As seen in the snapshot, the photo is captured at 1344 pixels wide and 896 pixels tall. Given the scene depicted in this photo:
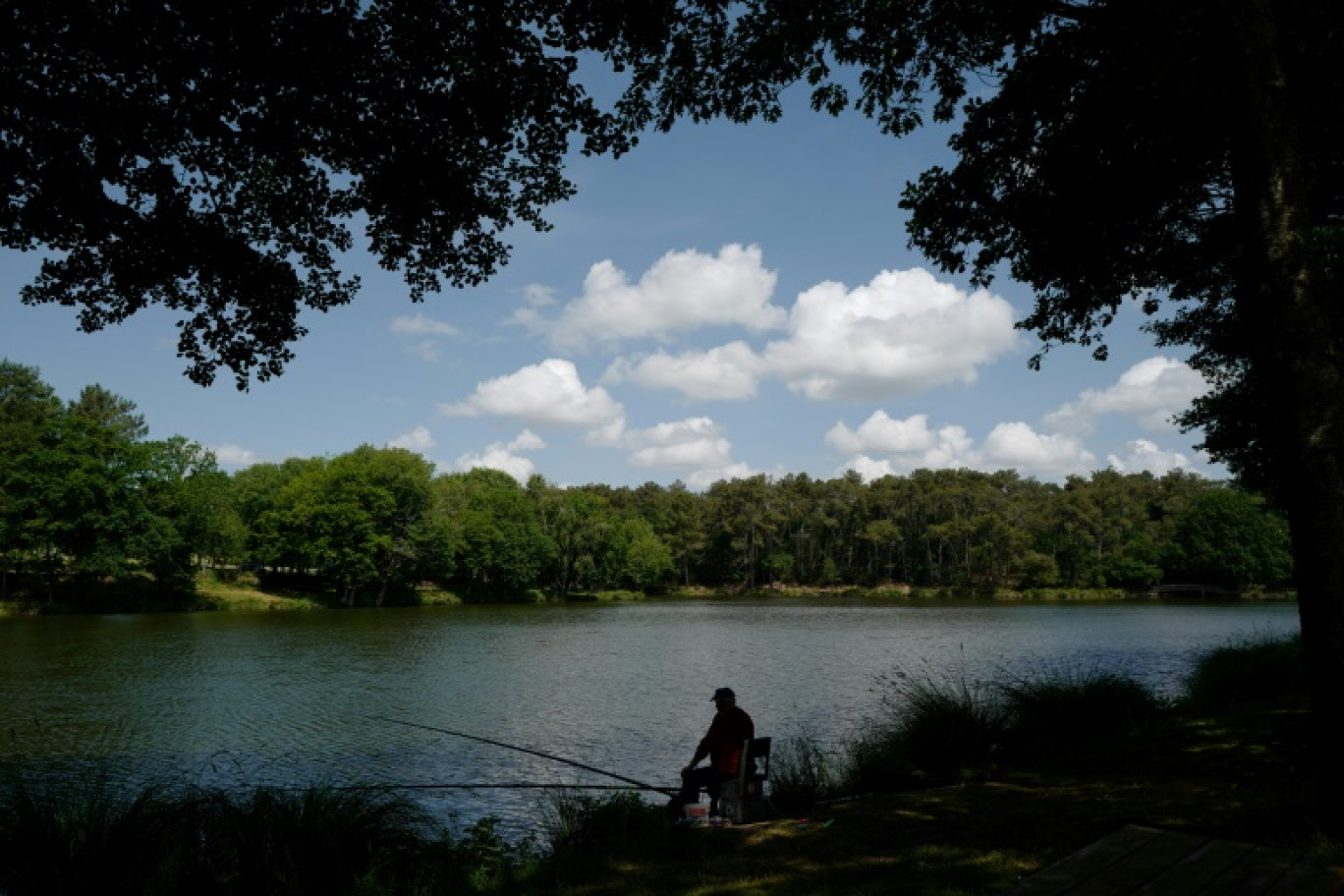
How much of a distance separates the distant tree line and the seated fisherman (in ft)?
68.4

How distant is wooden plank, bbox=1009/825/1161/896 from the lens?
3346 millimetres

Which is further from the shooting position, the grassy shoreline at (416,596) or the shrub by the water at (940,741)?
the grassy shoreline at (416,596)

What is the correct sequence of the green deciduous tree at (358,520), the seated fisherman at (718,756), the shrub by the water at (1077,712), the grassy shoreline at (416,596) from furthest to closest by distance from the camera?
the green deciduous tree at (358,520), the grassy shoreline at (416,596), the shrub by the water at (1077,712), the seated fisherman at (718,756)

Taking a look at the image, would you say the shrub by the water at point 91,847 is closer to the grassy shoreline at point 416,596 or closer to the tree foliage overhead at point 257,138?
the tree foliage overhead at point 257,138

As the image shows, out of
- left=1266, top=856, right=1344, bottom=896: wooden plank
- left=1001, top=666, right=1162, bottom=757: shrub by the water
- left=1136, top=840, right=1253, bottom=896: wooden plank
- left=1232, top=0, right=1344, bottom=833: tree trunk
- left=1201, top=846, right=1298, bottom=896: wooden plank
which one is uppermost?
left=1232, top=0, right=1344, bottom=833: tree trunk

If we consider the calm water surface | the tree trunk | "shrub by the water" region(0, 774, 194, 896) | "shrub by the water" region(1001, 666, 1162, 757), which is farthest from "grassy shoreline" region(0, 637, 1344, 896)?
the calm water surface

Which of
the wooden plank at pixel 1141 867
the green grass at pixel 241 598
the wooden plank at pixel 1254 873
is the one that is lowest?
the green grass at pixel 241 598

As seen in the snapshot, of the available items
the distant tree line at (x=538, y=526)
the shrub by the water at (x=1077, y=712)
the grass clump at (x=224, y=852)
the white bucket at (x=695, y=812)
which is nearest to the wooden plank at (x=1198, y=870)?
the grass clump at (x=224, y=852)

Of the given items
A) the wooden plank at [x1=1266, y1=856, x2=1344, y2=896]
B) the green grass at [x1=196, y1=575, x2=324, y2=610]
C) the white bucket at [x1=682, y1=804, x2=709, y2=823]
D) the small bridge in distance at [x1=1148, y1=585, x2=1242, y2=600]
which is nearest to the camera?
the wooden plank at [x1=1266, y1=856, x2=1344, y2=896]

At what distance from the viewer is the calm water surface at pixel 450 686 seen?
14586 mm

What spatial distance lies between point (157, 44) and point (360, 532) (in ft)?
210

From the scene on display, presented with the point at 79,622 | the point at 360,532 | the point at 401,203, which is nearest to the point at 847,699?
the point at 401,203

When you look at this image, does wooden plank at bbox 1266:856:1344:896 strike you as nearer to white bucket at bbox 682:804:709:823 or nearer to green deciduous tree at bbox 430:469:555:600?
white bucket at bbox 682:804:709:823

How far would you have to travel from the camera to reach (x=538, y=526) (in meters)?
88.2
